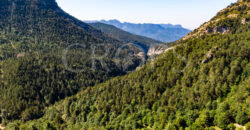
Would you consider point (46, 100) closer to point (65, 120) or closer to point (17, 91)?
point (17, 91)

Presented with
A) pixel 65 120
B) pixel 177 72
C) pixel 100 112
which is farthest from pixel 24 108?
pixel 177 72

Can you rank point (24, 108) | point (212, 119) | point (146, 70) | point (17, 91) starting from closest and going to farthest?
point (212, 119) → point (146, 70) → point (24, 108) → point (17, 91)


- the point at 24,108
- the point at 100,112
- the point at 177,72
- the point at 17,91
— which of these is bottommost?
the point at 24,108

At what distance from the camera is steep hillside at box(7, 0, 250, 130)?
62.8 meters

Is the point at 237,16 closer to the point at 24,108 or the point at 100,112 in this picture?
the point at 100,112

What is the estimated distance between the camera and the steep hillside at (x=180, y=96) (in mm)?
62812

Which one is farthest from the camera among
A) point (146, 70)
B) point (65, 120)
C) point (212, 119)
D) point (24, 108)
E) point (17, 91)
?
point (17, 91)

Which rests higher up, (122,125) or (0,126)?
(122,125)

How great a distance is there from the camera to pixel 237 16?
5886 inches

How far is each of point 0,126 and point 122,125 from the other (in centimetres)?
11632

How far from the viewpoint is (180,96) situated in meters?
89.9

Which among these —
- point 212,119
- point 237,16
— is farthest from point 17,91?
point 237,16

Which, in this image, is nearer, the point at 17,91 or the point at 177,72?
the point at 177,72

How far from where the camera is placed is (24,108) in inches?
5748
